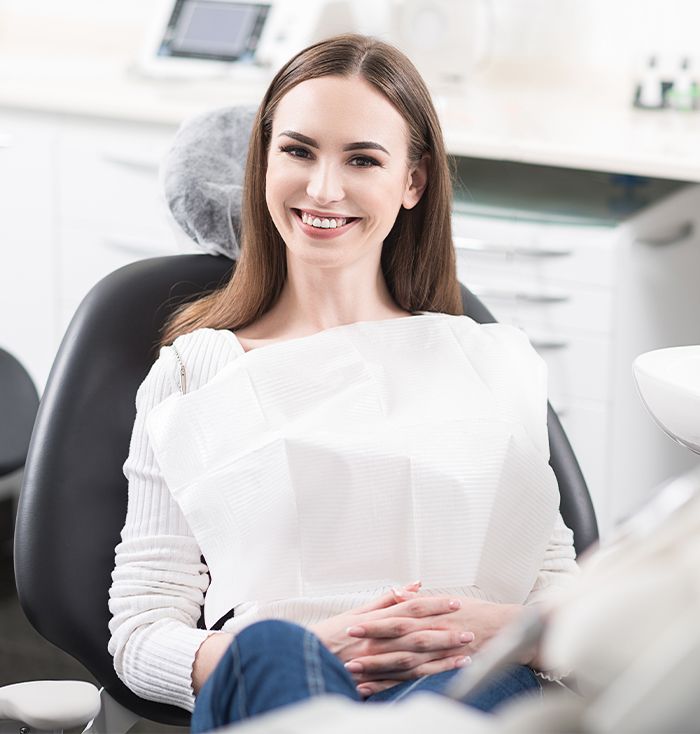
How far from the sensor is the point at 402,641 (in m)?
1.37

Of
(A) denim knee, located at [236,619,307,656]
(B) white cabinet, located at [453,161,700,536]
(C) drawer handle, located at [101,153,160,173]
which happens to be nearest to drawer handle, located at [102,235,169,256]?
(C) drawer handle, located at [101,153,160,173]

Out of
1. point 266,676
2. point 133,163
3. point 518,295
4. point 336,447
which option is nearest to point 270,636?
point 266,676

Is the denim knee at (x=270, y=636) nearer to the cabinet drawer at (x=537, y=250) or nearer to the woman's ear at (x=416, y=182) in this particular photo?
the woman's ear at (x=416, y=182)

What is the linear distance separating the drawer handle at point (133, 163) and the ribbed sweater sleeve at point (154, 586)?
5.16 feet

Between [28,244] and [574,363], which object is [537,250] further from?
[28,244]

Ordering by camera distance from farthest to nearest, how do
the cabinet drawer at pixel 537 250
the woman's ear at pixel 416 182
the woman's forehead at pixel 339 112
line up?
the cabinet drawer at pixel 537 250 → the woman's ear at pixel 416 182 → the woman's forehead at pixel 339 112

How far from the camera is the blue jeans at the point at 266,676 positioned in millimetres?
1092

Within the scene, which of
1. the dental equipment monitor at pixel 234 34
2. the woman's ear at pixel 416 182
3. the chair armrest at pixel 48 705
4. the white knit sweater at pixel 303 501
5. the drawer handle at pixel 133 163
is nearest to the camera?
the chair armrest at pixel 48 705

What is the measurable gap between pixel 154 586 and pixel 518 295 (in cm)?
141

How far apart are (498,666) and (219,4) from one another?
2.81 metres

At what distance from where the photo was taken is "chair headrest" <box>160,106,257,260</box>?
5.68 ft

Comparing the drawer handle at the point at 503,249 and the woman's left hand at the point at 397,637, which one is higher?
the drawer handle at the point at 503,249

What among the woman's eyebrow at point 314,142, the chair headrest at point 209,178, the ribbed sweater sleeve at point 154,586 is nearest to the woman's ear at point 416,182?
the woman's eyebrow at point 314,142

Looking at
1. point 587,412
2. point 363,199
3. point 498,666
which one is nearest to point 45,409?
point 363,199
